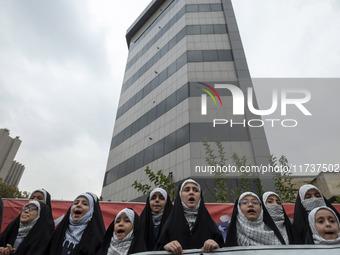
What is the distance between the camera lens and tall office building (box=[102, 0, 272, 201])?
441 inches

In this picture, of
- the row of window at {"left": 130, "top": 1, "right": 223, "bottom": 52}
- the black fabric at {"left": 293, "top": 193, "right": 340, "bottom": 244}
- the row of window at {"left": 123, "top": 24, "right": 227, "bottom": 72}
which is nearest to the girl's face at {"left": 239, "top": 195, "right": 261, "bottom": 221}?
the black fabric at {"left": 293, "top": 193, "right": 340, "bottom": 244}

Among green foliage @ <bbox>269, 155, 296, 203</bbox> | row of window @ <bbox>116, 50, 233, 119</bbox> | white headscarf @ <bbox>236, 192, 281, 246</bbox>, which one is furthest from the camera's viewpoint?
row of window @ <bbox>116, 50, 233, 119</bbox>

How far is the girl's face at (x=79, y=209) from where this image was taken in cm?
255

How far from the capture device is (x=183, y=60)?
14.6 metres

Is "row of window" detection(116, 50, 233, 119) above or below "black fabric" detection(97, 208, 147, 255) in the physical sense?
above

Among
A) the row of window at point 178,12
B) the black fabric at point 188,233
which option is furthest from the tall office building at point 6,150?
the black fabric at point 188,233

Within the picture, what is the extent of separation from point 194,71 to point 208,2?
686 centimetres

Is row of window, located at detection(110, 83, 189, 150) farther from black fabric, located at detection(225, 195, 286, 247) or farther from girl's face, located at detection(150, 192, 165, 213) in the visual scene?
black fabric, located at detection(225, 195, 286, 247)

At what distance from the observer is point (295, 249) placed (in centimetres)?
122

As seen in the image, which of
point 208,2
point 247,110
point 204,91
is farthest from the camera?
point 208,2

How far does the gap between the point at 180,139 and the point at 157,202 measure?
929cm

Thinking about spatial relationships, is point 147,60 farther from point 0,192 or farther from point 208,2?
point 0,192

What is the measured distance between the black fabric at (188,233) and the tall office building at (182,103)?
7.70 m

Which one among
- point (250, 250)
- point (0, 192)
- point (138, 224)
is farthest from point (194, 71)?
point (0, 192)
